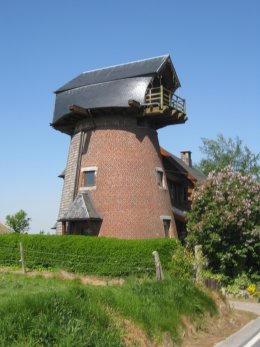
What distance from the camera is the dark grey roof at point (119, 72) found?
26.4 metres

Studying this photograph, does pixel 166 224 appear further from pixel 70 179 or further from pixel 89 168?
pixel 70 179

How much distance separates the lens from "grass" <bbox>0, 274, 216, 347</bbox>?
21.7 feet

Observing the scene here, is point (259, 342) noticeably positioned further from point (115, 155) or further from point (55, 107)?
point (55, 107)

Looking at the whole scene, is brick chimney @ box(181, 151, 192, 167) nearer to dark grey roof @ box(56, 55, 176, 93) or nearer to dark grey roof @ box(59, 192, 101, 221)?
dark grey roof @ box(56, 55, 176, 93)

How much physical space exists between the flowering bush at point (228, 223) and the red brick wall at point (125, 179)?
10.7 feet

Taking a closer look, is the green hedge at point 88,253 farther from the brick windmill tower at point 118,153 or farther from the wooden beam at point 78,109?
the wooden beam at point 78,109

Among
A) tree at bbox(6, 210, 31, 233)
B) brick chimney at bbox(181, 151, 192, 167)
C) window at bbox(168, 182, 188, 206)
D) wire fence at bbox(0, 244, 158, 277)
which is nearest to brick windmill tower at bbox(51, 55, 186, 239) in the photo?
wire fence at bbox(0, 244, 158, 277)

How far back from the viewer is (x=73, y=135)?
29.1 meters

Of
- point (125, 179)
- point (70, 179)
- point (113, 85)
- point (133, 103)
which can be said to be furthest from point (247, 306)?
point (113, 85)

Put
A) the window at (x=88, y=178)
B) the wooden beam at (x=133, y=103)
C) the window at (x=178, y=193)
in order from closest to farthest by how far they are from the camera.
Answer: the wooden beam at (x=133, y=103), the window at (x=88, y=178), the window at (x=178, y=193)

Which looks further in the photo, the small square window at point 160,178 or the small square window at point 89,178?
the small square window at point 160,178

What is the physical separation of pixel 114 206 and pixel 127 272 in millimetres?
6133

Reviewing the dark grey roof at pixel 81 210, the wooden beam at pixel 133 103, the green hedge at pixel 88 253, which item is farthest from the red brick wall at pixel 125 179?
the green hedge at pixel 88 253

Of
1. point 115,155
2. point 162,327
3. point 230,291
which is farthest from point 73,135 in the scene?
point 162,327
